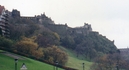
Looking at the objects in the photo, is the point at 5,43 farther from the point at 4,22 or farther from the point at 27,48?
the point at 4,22

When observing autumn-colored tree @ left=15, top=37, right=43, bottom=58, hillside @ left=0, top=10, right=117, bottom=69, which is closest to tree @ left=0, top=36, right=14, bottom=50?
hillside @ left=0, top=10, right=117, bottom=69

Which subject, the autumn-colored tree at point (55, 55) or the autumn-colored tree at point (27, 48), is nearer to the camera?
the autumn-colored tree at point (27, 48)

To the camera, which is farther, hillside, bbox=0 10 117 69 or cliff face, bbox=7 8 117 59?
cliff face, bbox=7 8 117 59

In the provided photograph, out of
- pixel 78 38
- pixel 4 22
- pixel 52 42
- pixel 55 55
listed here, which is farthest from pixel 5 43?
pixel 78 38

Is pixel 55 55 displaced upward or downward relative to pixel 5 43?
downward

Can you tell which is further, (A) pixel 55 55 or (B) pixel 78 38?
(B) pixel 78 38

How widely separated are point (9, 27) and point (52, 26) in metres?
62.9

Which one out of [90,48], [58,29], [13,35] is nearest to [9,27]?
[13,35]

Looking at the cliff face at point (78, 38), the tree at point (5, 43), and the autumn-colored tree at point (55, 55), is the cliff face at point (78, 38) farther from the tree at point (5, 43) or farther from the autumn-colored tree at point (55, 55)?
the tree at point (5, 43)

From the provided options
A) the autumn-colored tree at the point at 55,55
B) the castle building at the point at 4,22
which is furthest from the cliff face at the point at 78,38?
the autumn-colored tree at the point at 55,55

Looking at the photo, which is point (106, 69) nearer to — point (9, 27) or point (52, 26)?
point (9, 27)

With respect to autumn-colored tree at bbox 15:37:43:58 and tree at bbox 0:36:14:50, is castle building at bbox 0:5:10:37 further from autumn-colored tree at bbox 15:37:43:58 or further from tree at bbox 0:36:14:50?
tree at bbox 0:36:14:50

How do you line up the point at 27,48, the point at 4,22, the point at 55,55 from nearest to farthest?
the point at 27,48
the point at 55,55
the point at 4,22

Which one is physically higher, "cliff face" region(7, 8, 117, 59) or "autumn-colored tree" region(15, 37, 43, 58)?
"cliff face" region(7, 8, 117, 59)
